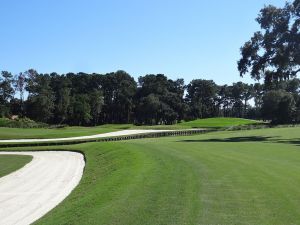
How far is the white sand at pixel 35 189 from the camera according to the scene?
566 inches

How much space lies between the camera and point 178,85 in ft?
611

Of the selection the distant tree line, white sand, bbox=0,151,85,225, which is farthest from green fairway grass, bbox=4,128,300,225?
the distant tree line

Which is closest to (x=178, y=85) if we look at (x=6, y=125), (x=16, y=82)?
(x=16, y=82)

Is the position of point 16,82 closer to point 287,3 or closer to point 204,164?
point 287,3

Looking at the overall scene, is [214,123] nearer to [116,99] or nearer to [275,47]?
[116,99]

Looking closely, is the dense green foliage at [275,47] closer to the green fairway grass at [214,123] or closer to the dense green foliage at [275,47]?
the dense green foliage at [275,47]

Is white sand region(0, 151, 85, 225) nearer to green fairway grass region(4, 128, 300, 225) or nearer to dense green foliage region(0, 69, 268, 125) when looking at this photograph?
green fairway grass region(4, 128, 300, 225)

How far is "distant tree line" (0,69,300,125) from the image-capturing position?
128 m

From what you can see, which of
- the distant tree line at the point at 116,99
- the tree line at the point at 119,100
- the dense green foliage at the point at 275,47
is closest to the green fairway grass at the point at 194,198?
the dense green foliage at the point at 275,47

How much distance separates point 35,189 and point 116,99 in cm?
14677

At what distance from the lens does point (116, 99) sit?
167 metres

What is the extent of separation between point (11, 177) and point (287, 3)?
35885 mm

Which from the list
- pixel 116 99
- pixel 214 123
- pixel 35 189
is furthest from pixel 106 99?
pixel 35 189

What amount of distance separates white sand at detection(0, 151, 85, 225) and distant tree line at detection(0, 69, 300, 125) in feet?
307
